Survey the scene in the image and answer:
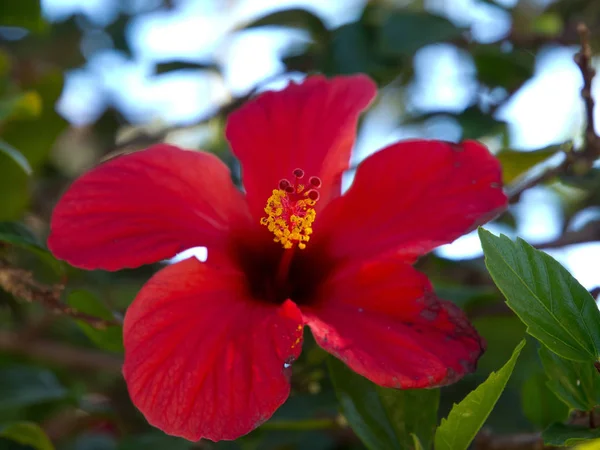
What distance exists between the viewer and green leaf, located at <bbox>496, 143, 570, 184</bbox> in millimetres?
1097

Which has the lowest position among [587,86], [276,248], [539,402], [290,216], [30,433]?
[30,433]

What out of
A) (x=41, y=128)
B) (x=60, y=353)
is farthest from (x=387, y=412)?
(x=41, y=128)

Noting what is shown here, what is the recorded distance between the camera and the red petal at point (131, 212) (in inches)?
32.2

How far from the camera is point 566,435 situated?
0.70 meters

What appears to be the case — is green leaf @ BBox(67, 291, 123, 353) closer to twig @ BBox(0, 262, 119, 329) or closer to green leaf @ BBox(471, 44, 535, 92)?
twig @ BBox(0, 262, 119, 329)

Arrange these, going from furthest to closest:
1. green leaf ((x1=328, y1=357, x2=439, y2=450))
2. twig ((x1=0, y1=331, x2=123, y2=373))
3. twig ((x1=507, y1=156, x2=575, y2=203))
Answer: twig ((x1=0, y1=331, x2=123, y2=373)), twig ((x1=507, y1=156, x2=575, y2=203)), green leaf ((x1=328, y1=357, x2=439, y2=450))

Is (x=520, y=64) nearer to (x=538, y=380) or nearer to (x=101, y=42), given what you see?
(x=538, y=380)

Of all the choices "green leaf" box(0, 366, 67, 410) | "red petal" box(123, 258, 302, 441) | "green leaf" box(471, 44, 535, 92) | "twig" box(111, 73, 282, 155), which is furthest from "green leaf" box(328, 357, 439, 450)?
"green leaf" box(471, 44, 535, 92)

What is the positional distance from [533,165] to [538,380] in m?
0.38

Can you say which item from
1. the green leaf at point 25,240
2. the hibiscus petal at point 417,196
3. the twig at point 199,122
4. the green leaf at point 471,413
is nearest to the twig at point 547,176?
the hibiscus petal at point 417,196

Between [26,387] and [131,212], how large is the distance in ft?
1.86

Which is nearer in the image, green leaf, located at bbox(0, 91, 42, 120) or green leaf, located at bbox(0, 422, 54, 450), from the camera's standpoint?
green leaf, located at bbox(0, 422, 54, 450)

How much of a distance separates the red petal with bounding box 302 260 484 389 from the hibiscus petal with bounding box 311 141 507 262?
4 cm

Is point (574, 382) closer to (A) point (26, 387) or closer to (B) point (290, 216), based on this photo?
(B) point (290, 216)
